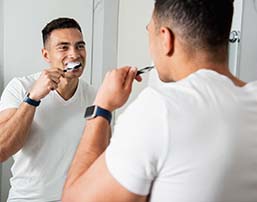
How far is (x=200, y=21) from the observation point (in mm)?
608

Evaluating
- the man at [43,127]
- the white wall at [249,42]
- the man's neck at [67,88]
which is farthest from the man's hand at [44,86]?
the white wall at [249,42]

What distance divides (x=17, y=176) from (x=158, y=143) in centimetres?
86

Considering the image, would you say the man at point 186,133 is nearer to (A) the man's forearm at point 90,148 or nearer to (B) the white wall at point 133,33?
(A) the man's forearm at point 90,148

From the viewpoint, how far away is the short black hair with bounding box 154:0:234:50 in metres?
0.61

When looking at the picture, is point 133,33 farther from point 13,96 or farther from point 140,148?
point 140,148

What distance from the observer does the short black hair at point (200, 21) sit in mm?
609

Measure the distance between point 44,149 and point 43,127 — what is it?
75mm

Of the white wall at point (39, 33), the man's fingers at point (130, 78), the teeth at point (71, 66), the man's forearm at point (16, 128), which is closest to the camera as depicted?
the man's fingers at point (130, 78)

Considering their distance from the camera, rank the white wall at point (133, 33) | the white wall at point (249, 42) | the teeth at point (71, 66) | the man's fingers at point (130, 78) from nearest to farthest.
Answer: the man's fingers at point (130, 78), the teeth at point (71, 66), the white wall at point (249, 42), the white wall at point (133, 33)

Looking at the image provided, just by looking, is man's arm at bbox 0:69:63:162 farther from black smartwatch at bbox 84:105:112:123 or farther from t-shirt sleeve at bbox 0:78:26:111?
black smartwatch at bbox 84:105:112:123

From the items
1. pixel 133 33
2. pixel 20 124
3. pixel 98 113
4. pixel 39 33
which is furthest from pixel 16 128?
pixel 133 33

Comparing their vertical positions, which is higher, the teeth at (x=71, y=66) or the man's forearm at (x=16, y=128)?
the teeth at (x=71, y=66)

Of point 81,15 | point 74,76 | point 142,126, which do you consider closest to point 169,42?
point 142,126

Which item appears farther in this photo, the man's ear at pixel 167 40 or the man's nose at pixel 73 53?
the man's nose at pixel 73 53
